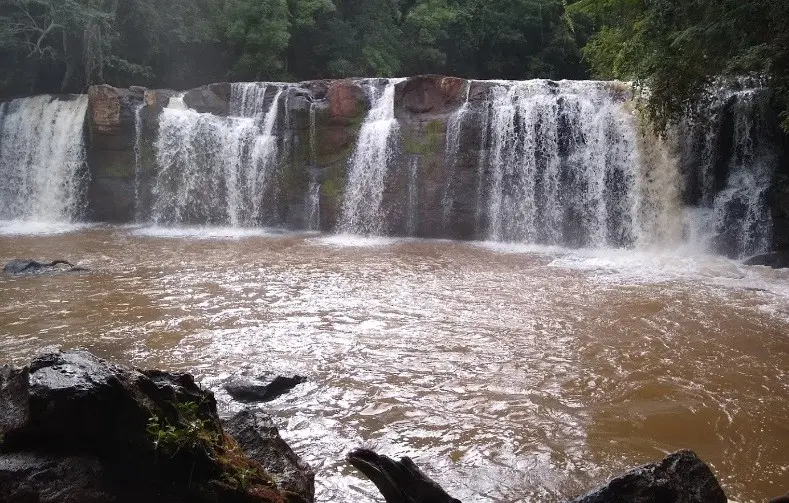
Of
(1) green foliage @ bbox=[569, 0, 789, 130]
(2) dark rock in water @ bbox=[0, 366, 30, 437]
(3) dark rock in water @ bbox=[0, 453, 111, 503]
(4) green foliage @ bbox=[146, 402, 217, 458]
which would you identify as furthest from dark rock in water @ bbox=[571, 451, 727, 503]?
(1) green foliage @ bbox=[569, 0, 789, 130]

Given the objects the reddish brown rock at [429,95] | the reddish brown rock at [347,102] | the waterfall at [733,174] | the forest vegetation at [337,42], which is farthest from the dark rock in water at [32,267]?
the waterfall at [733,174]

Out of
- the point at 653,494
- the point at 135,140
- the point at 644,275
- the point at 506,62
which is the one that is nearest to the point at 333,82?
the point at 135,140

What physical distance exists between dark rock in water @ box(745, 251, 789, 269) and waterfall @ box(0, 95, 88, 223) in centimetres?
1612

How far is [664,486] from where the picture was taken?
3096 millimetres

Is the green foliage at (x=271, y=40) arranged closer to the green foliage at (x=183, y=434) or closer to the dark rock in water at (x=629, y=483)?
the green foliage at (x=183, y=434)

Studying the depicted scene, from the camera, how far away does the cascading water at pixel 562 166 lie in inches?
562

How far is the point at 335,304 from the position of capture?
8.68 m

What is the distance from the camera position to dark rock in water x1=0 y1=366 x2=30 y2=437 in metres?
2.85

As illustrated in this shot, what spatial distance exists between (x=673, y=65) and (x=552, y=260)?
4636mm

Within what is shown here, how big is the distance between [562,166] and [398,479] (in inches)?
501

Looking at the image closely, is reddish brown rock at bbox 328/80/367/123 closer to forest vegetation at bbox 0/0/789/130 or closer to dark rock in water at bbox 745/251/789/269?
forest vegetation at bbox 0/0/789/130

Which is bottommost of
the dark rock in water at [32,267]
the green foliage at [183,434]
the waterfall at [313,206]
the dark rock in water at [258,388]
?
the dark rock in water at [258,388]

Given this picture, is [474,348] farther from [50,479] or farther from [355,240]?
[355,240]

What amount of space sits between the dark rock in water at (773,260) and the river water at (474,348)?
0.76m
